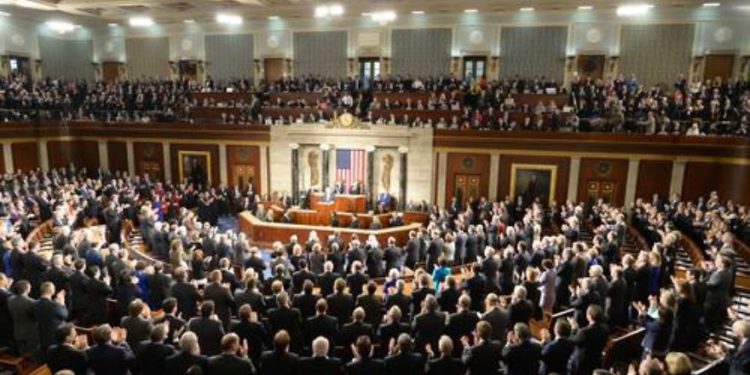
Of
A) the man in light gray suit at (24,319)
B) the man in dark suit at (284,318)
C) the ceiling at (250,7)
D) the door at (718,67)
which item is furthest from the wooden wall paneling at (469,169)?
the man in light gray suit at (24,319)

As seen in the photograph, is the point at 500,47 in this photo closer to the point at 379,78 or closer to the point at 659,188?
the point at 379,78

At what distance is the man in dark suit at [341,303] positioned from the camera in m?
6.55

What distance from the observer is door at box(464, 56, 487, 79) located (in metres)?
24.2

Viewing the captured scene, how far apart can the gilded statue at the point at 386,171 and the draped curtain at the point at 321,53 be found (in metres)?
7.97

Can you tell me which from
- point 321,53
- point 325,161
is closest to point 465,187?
point 325,161

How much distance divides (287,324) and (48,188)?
1435 centimetres

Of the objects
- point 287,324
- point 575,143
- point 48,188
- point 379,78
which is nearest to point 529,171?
point 575,143

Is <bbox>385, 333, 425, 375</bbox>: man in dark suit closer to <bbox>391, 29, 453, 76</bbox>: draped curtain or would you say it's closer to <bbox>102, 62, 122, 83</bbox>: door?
<bbox>391, 29, 453, 76</bbox>: draped curtain

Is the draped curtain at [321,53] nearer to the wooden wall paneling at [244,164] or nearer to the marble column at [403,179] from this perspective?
the wooden wall paneling at [244,164]

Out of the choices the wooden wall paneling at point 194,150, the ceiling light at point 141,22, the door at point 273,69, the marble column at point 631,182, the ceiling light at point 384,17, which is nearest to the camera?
the marble column at point 631,182

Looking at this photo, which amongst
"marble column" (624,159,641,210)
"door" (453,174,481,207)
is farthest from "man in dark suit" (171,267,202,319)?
"marble column" (624,159,641,210)

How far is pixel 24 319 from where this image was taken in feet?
21.2

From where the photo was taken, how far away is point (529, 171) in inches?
744

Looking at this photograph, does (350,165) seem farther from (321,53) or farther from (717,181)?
(717,181)
